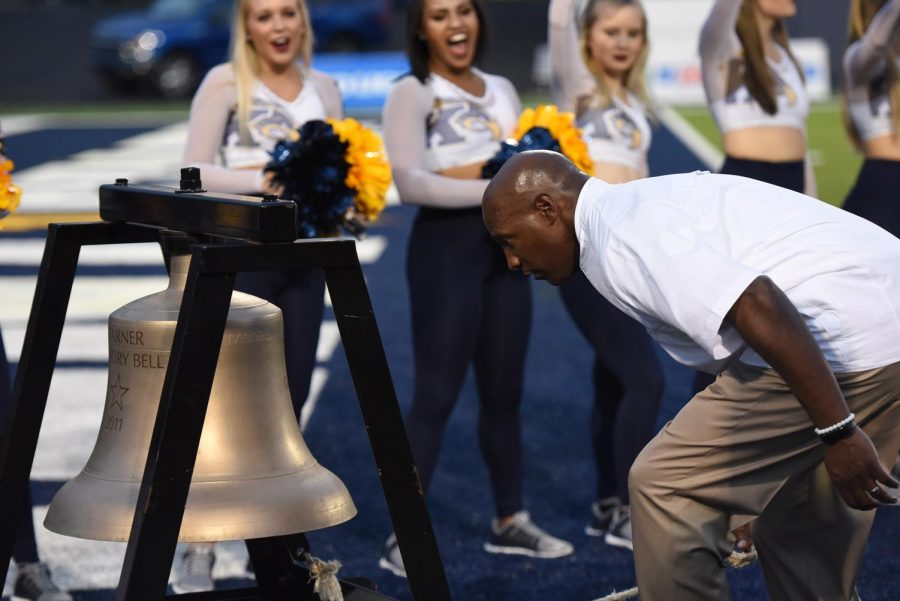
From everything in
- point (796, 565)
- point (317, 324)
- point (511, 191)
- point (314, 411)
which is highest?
point (511, 191)

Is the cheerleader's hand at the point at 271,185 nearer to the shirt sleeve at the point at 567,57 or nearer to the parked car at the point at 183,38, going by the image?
the shirt sleeve at the point at 567,57

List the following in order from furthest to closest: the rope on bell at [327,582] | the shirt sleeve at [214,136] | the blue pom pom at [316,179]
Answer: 1. the shirt sleeve at [214,136]
2. the blue pom pom at [316,179]
3. the rope on bell at [327,582]

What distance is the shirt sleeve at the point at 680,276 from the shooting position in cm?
293

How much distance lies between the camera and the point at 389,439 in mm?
2992

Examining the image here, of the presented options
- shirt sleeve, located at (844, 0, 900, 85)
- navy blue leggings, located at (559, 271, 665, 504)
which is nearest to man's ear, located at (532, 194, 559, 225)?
navy blue leggings, located at (559, 271, 665, 504)

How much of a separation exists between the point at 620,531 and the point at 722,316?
99.9 inches

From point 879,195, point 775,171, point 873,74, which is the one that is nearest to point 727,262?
point 775,171

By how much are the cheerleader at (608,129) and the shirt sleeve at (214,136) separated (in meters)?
1.25

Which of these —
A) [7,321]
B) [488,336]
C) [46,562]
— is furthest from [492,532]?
[7,321]

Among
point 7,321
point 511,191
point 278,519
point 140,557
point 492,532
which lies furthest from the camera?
point 7,321

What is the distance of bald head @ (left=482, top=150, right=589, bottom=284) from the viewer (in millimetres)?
3209

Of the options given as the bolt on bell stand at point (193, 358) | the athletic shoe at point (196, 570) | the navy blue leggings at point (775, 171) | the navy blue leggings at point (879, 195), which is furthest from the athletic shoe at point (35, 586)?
the navy blue leggings at point (879, 195)

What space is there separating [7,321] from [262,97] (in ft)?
15.2

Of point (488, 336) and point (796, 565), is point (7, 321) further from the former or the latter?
point (796, 565)
